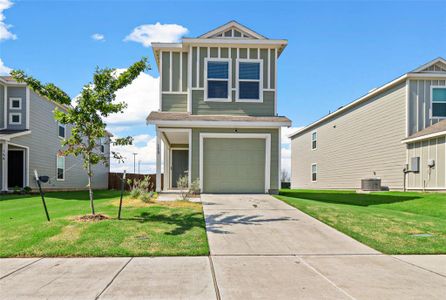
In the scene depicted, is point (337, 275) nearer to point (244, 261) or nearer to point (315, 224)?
point (244, 261)

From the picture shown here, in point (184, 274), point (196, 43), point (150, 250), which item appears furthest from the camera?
point (196, 43)

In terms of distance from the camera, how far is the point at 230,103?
1534cm

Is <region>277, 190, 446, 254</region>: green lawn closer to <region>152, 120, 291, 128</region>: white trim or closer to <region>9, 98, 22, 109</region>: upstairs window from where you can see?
<region>152, 120, 291, 128</region>: white trim

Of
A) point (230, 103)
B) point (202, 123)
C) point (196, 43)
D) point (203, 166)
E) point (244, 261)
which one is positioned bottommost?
point (244, 261)

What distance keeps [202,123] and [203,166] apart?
1764 millimetres

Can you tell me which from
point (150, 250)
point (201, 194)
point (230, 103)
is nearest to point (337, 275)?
point (150, 250)

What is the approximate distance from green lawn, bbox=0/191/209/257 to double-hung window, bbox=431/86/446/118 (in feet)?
47.4

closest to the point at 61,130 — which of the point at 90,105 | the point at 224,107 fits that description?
the point at 224,107

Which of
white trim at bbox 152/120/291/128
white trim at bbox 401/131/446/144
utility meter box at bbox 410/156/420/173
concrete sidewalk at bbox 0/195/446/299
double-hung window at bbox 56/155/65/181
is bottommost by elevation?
concrete sidewalk at bbox 0/195/446/299

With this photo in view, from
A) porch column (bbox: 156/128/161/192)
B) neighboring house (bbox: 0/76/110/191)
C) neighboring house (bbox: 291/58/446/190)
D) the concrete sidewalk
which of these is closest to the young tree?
the concrete sidewalk

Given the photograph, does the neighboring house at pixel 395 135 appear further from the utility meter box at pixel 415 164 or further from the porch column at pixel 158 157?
the porch column at pixel 158 157

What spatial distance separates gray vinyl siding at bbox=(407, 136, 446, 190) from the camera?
15.5 meters

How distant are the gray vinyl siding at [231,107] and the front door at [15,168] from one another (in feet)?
36.2

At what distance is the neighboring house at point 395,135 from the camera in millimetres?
16422
